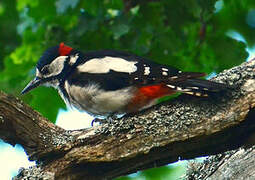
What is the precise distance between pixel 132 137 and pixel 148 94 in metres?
0.81

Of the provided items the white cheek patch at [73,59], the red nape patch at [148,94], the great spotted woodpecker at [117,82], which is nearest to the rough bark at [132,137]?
the great spotted woodpecker at [117,82]

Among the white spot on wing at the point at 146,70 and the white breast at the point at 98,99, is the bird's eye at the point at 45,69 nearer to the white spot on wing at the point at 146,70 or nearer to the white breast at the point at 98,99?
the white breast at the point at 98,99

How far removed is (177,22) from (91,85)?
5.18 feet

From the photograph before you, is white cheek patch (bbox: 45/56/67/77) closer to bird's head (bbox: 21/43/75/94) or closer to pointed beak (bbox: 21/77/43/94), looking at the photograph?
bird's head (bbox: 21/43/75/94)

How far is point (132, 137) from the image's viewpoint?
11.7ft

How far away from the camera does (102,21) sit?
564 centimetres

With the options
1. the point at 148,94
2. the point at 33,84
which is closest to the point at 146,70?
the point at 148,94

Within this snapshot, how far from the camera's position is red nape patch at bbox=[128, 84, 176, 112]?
4.25 metres

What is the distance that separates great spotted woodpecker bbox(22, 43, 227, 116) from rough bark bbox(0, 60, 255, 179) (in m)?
0.41

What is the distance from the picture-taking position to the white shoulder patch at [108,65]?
4.32 metres

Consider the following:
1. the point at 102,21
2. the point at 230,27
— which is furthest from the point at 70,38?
the point at 230,27

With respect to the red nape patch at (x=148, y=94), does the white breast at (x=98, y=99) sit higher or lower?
higher

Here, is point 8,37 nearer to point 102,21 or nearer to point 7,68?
point 7,68

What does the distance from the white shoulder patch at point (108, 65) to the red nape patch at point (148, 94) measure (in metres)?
0.18
